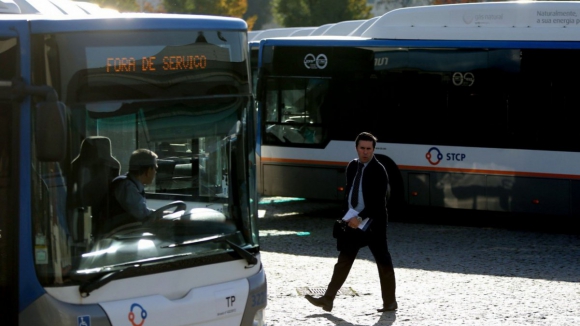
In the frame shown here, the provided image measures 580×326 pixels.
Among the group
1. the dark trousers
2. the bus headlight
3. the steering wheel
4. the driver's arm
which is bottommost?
the dark trousers

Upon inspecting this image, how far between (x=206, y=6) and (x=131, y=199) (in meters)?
35.7

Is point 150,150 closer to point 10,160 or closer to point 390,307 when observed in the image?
point 10,160

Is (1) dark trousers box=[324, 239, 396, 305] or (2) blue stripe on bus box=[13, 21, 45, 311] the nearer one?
(2) blue stripe on bus box=[13, 21, 45, 311]

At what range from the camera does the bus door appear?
5.46 meters

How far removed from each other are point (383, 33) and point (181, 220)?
32.4ft

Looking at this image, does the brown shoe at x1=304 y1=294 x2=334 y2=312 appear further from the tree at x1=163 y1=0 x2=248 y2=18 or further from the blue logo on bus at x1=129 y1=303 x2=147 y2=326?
the tree at x1=163 y1=0 x2=248 y2=18

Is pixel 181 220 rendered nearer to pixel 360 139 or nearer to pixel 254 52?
pixel 360 139

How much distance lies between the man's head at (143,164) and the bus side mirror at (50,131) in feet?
2.12

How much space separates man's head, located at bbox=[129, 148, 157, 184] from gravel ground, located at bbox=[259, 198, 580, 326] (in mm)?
3169

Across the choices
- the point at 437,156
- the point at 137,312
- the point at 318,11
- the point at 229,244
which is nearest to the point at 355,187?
the point at 229,244

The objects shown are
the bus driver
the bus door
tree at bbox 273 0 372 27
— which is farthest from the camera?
tree at bbox 273 0 372 27

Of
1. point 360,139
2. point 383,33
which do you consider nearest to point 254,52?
point 383,33

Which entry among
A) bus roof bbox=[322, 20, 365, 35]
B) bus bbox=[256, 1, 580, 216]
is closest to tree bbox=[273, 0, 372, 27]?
bus roof bbox=[322, 20, 365, 35]

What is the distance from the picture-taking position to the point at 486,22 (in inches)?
582
